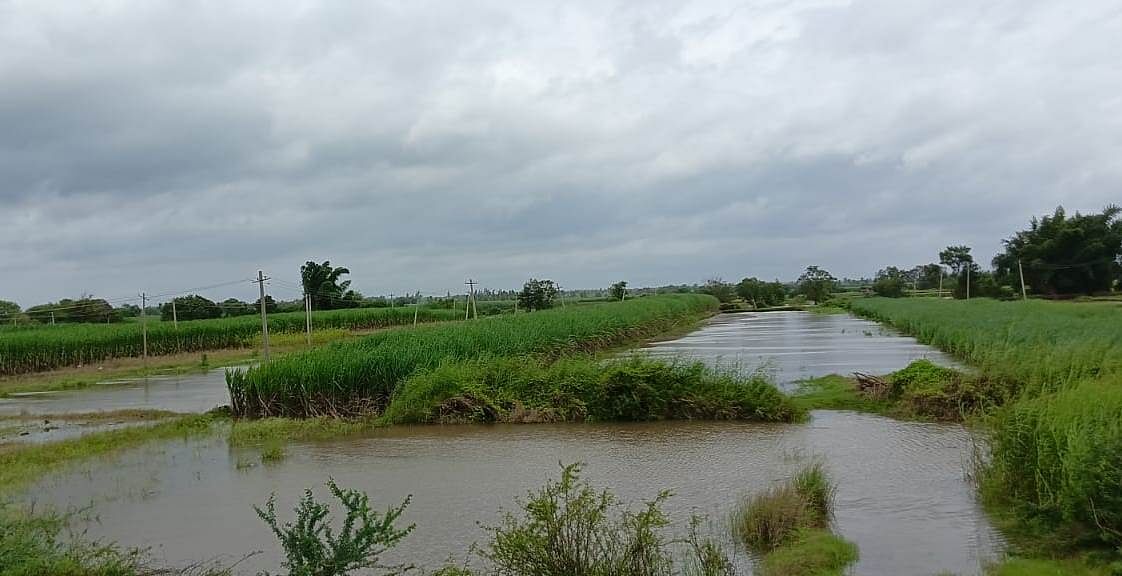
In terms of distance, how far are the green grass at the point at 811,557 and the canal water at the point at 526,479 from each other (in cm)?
14

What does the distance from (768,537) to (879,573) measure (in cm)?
89

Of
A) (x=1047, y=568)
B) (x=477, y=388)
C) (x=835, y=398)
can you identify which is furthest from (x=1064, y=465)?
(x=477, y=388)

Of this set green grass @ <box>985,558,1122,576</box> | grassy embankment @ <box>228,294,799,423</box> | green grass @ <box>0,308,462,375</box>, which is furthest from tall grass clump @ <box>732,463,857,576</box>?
green grass @ <box>0,308,462,375</box>

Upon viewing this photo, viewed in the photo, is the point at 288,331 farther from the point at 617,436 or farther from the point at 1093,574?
the point at 1093,574

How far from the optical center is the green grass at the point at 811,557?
18.2ft

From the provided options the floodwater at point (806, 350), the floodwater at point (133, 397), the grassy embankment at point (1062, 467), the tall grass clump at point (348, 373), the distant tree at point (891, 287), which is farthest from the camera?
the distant tree at point (891, 287)

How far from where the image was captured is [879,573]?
5.65 meters

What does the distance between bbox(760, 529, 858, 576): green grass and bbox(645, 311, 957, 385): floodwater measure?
7.86 meters

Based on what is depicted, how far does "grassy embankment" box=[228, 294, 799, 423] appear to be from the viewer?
12914mm

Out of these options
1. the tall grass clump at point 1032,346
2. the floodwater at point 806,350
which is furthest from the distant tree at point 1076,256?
the tall grass clump at point 1032,346

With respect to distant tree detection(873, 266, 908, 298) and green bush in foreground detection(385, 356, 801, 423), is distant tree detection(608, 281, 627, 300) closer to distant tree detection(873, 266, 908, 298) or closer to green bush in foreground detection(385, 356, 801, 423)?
distant tree detection(873, 266, 908, 298)

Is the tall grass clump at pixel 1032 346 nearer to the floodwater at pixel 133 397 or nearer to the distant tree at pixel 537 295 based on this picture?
the floodwater at pixel 133 397

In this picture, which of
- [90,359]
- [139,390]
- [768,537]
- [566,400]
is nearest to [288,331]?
[90,359]

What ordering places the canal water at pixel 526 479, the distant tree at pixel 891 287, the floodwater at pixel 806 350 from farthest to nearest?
the distant tree at pixel 891 287
the floodwater at pixel 806 350
the canal water at pixel 526 479
